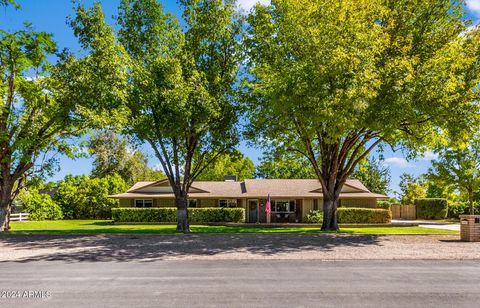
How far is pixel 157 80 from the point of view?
23.9 metres

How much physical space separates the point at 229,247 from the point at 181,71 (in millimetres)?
10844

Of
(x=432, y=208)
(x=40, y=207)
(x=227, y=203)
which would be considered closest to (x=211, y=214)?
(x=227, y=203)

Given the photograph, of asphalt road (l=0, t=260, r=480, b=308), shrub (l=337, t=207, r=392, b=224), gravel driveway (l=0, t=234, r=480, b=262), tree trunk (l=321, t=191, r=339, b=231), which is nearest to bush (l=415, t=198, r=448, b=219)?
shrub (l=337, t=207, r=392, b=224)

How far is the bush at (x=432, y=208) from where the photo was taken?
48.5 metres

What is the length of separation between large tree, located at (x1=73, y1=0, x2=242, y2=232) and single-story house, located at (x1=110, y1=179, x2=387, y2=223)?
13678mm

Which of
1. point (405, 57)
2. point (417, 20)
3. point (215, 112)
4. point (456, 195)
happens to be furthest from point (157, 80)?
point (456, 195)

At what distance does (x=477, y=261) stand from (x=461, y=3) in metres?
15.3

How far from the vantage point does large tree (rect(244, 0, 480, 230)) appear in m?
19.8

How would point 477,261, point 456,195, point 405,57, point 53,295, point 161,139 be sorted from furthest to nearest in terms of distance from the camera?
point 456,195
point 161,139
point 405,57
point 477,261
point 53,295

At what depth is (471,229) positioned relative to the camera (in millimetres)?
20875

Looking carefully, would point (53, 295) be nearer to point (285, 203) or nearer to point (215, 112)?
point (215, 112)

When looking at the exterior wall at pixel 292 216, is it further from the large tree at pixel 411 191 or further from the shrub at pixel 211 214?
the large tree at pixel 411 191

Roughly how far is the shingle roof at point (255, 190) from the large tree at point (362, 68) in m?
14.9

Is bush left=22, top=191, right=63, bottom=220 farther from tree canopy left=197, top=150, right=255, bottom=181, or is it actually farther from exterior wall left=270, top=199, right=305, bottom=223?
tree canopy left=197, top=150, right=255, bottom=181
